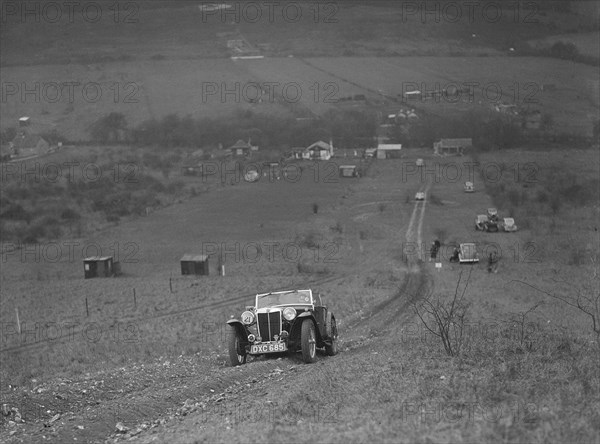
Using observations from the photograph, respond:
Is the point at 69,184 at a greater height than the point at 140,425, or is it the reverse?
the point at 140,425

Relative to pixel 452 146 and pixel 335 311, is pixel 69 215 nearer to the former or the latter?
pixel 452 146

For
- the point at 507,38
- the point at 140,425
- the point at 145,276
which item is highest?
the point at 507,38

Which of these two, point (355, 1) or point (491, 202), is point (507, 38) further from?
point (491, 202)

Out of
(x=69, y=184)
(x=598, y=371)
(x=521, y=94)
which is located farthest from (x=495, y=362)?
(x=521, y=94)

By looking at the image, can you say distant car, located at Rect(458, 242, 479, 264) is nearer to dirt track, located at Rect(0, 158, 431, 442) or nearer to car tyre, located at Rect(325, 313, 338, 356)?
dirt track, located at Rect(0, 158, 431, 442)

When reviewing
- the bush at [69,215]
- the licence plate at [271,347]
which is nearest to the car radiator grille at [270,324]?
the licence plate at [271,347]

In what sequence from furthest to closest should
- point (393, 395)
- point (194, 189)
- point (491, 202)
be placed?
1. point (194, 189)
2. point (491, 202)
3. point (393, 395)
